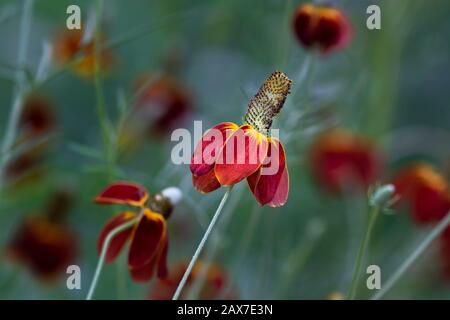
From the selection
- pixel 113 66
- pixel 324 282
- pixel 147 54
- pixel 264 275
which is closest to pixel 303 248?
pixel 264 275

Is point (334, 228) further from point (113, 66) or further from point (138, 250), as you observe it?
point (138, 250)

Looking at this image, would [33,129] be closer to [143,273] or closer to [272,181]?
[143,273]

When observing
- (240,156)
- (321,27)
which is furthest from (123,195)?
(321,27)

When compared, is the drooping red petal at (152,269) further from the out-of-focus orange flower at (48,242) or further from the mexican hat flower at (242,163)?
A: the out-of-focus orange flower at (48,242)

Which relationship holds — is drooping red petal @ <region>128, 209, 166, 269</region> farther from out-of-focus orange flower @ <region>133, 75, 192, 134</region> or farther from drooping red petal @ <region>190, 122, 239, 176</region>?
out-of-focus orange flower @ <region>133, 75, 192, 134</region>

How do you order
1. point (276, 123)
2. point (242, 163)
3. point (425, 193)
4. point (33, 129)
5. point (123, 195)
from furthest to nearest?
point (33, 129), point (425, 193), point (276, 123), point (123, 195), point (242, 163)

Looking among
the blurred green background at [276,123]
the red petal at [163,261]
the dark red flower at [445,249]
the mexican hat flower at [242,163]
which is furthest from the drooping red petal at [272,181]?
the dark red flower at [445,249]

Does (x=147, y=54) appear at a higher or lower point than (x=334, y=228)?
higher

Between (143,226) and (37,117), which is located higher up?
(37,117)
